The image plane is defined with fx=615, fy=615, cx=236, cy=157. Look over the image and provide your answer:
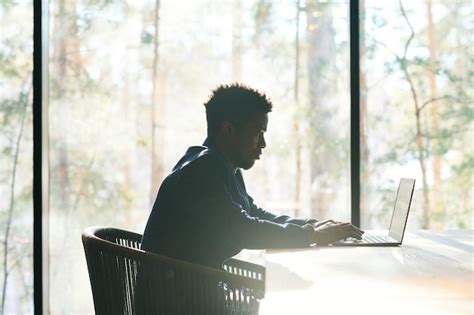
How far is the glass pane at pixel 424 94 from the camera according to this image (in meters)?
3.08

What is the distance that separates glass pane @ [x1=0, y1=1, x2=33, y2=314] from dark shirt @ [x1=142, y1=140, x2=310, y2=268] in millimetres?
1655

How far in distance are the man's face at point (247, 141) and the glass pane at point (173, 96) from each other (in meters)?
1.14

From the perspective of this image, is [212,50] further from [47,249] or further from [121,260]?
[121,260]

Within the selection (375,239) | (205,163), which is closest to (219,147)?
(205,163)

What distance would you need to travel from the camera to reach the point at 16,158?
3.14 m

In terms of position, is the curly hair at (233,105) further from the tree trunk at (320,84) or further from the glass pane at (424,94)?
the glass pane at (424,94)

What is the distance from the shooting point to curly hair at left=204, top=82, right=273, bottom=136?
6.43ft

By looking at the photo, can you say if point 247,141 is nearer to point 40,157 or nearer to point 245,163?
point 245,163

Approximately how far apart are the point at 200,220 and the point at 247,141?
0.39 metres

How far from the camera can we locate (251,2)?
3.14 m

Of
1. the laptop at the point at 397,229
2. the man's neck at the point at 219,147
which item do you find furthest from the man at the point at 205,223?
the laptop at the point at 397,229

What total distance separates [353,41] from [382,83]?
0.26m

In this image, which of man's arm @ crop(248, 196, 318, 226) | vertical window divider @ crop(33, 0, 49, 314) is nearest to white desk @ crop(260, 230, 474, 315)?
man's arm @ crop(248, 196, 318, 226)

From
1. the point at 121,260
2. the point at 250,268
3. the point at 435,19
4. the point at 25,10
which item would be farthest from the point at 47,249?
the point at 435,19
